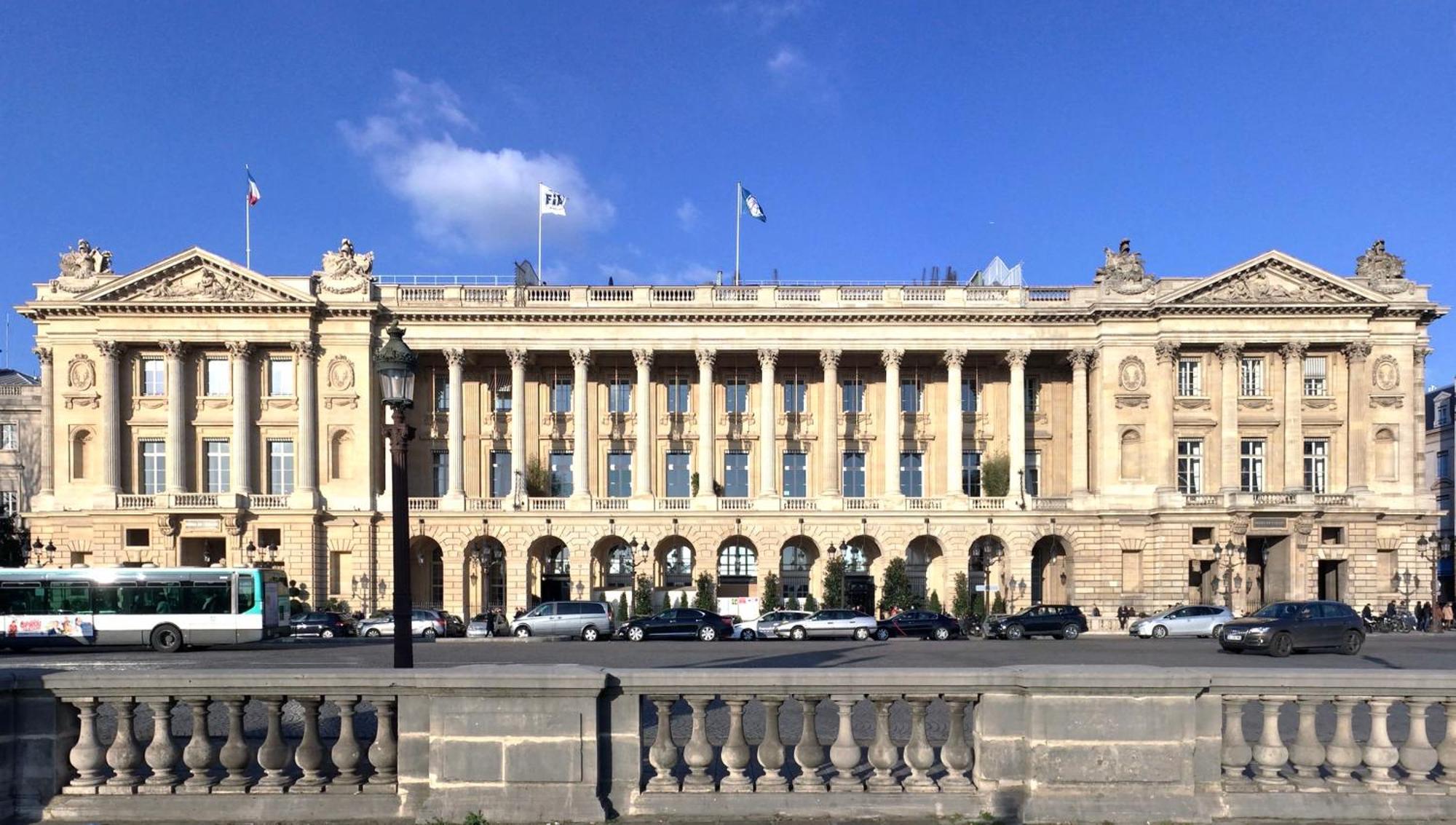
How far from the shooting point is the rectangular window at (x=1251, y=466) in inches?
2158

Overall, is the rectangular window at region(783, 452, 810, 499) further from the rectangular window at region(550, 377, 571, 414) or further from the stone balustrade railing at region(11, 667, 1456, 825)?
the stone balustrade railing at region(11, 667, 1456, 825)

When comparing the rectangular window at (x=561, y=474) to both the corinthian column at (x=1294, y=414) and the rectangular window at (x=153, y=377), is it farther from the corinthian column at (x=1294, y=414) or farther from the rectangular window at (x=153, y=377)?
the corinthian column at (x=1294, y=414)

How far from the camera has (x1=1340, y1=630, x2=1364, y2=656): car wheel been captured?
104 ft

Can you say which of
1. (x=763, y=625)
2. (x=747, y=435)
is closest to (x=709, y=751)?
(x=763, y=625)

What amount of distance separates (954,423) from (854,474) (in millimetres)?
6419

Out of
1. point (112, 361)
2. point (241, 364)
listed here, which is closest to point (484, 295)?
point (241, 364)

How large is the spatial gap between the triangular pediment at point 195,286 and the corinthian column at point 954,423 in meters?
33.6

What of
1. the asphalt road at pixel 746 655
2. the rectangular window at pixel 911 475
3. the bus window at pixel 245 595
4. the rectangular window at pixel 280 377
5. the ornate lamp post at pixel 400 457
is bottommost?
the asphalt road at pixel 746 655

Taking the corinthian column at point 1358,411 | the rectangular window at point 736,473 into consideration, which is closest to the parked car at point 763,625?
the rectangular window at point 736,473

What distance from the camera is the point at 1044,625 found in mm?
43344

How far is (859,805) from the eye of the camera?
7.83 m

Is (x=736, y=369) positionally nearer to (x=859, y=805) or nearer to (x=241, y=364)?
(x=241, y=364)

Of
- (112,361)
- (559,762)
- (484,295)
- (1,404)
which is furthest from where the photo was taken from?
(1,404)

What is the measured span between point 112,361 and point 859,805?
55.5 metres
